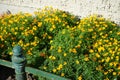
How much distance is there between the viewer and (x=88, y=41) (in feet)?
14.9

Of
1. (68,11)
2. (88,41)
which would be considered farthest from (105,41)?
(68,11)

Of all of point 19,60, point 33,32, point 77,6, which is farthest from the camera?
point 77,6

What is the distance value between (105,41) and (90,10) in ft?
3.89

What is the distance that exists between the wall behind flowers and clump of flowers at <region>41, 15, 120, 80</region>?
Answer: 50 cm

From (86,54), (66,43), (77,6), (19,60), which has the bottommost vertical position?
(86,54)

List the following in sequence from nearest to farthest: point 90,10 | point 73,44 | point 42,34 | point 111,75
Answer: point 111,75 → point 73,44 → point 42,34 → point 90,10

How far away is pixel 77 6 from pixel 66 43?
1459mm

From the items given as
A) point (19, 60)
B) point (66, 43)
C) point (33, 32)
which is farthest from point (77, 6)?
point (19, 60)

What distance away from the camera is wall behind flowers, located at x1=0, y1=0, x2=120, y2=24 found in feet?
17.3

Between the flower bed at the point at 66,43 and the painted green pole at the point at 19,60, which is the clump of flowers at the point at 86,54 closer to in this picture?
the flower bed at the point at 66,43

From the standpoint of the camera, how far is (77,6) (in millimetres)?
5668

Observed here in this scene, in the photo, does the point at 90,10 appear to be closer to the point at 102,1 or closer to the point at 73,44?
the point at 102,1

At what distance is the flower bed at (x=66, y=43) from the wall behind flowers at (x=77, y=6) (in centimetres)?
14

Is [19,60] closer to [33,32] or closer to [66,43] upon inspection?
[66,43]
